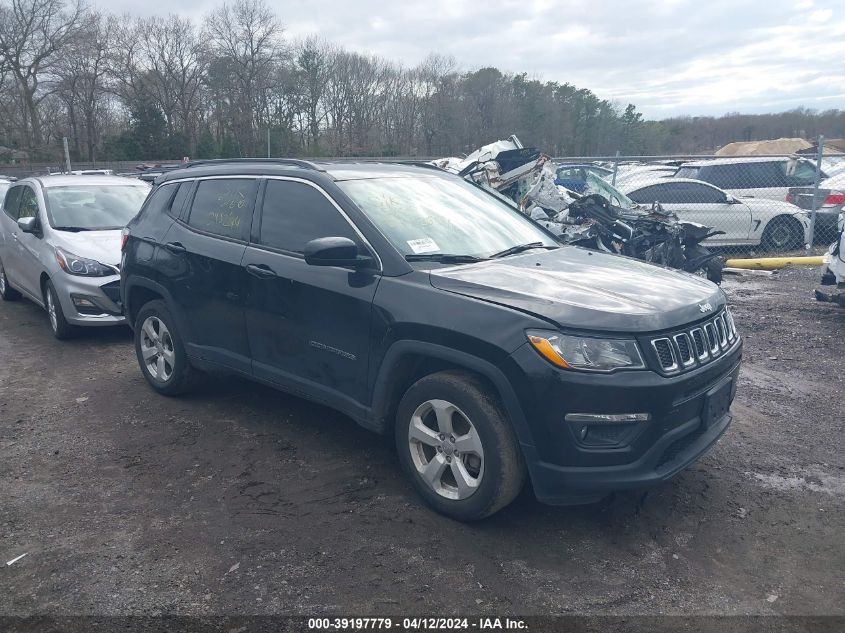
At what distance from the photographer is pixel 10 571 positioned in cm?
324

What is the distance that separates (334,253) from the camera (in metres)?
3.76

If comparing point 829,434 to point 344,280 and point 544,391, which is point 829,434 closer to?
point 544,391

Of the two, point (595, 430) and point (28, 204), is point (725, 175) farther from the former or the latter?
point (595, 430)

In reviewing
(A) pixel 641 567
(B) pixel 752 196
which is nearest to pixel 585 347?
(A) pixel 641 567

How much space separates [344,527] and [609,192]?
10.2 metres

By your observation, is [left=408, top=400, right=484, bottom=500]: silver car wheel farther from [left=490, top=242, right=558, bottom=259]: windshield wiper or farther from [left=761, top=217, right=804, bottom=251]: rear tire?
[left=761, top=217, right=804, bottom=251]: rear tire

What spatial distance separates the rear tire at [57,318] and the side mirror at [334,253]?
466 centimetres

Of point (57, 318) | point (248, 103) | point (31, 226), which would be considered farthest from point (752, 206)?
point (248, 103)

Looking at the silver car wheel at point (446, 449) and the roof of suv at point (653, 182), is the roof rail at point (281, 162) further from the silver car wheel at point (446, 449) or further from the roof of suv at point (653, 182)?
the roof of suv at point (653, 182)

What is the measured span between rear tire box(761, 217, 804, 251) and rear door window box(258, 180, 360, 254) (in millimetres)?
11640

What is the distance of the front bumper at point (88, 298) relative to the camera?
23.4 ft

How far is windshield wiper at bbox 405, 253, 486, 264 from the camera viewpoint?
3920 mm

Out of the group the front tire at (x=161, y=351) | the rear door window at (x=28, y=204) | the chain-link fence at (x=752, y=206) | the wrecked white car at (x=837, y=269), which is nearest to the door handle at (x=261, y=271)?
the front tire at (x=161, y=351)

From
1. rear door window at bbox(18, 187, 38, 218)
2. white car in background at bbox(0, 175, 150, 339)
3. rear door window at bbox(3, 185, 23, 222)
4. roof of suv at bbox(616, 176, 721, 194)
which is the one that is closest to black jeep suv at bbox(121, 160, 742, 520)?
white car in background at bbox(0, 175, 150, 339)
